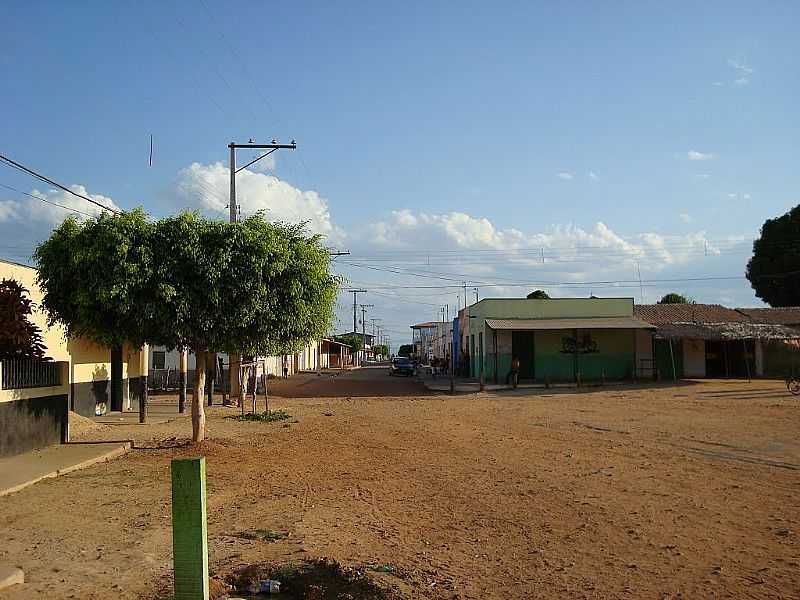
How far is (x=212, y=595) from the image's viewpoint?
6152mm

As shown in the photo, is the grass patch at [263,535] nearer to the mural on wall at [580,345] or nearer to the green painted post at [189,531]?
the green painted post at [189,531]

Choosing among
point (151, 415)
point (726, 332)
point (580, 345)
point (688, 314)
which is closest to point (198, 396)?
point (151, 415)

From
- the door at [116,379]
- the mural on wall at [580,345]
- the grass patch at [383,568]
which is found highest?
the mural on wall at [580,345]

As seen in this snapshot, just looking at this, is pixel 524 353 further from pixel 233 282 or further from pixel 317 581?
pixel 317 581

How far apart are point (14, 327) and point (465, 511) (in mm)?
8887

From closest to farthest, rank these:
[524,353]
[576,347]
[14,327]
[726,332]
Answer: [14,327]
[726,332]
[576,347]
[524,353]

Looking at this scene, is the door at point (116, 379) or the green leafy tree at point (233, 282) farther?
the door at point (116, 379)

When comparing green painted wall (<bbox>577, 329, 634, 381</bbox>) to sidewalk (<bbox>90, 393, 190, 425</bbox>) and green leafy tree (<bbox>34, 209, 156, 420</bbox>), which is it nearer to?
sidewalk (<bbox>90, 393, 190, 425</bbox>)

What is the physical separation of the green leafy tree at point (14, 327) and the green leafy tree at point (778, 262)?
56.1 metres

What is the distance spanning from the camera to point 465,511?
9.55 meters

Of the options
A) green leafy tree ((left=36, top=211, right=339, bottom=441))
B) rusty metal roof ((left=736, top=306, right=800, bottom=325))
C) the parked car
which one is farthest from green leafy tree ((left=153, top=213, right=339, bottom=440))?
the parked car

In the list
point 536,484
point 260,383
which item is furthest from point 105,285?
point 260,383

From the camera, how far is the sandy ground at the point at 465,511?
6.82m

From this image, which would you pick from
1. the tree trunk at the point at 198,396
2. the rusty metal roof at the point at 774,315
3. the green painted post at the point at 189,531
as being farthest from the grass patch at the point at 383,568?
the rusty metal roof at the point at 774,315
